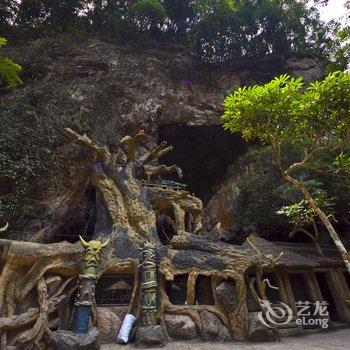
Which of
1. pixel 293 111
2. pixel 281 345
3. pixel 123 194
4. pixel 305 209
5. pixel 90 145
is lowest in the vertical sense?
pixel 281 345

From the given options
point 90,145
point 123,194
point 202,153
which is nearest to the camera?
point 123,194

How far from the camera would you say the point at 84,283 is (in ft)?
33.2

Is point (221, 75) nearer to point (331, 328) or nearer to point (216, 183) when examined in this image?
point (216, 183)

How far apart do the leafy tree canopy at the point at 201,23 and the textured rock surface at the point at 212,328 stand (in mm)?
19831

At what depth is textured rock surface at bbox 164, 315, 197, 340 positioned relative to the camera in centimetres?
1087

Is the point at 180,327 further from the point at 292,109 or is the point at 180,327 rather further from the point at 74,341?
the point at 292,109

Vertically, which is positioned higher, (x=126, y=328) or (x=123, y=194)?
(x=123, y=194)

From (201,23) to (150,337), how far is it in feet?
73.5

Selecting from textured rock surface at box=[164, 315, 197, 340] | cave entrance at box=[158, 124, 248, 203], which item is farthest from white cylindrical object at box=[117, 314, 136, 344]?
cave entrance at box=[158, 124, 248, 203]

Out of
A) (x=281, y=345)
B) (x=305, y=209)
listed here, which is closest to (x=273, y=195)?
(x=305, y=209)

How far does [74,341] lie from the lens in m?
8.39

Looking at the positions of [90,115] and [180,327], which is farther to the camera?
[90,115]

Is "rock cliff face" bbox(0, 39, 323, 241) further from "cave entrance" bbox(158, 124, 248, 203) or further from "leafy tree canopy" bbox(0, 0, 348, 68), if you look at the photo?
"leafy tree canopy" bbox(0, 0, 348, 68)

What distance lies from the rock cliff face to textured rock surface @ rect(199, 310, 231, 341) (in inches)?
329
